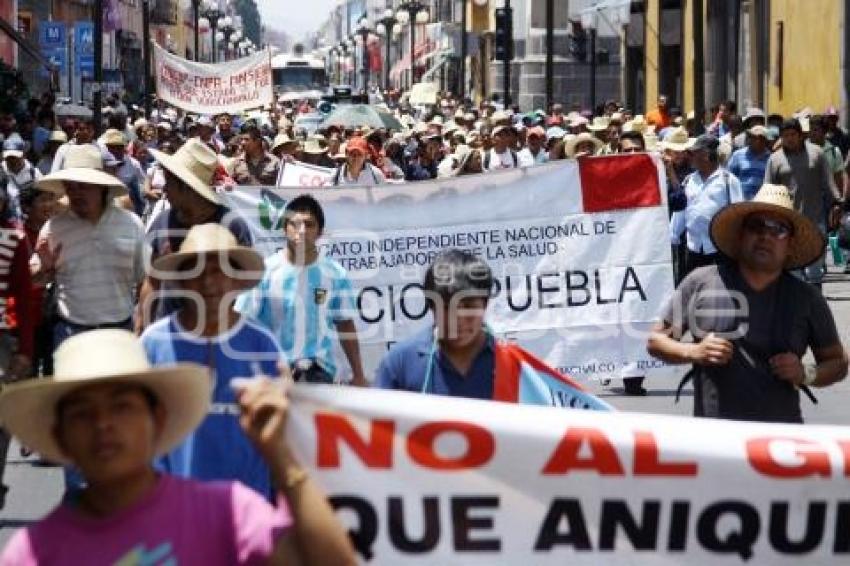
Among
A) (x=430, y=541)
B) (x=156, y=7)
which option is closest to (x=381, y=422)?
(x=430, y=541)

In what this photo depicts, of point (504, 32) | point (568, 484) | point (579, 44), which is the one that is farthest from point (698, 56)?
point (568, 484)

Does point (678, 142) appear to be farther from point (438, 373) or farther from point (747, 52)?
point (747, 52)

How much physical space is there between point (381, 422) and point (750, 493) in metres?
0.95

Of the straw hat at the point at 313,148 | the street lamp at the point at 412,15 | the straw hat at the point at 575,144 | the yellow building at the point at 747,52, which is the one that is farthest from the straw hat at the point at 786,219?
the street lamp at the point at 412,15

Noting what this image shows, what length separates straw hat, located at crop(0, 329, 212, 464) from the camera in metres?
4.38

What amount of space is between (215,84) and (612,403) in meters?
23.2

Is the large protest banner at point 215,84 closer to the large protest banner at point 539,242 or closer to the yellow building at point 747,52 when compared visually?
the yellow building at point 747,52

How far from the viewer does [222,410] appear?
6801mm

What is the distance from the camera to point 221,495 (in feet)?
14.5

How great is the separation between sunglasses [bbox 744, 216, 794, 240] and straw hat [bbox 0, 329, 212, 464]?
3.30 metres

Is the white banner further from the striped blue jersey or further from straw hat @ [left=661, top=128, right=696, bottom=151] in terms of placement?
the striped blue jersey

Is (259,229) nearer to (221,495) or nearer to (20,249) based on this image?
(20,249)

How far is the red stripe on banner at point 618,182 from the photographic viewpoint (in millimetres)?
13859

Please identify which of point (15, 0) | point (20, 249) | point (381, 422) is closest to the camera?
point (381, 422)
